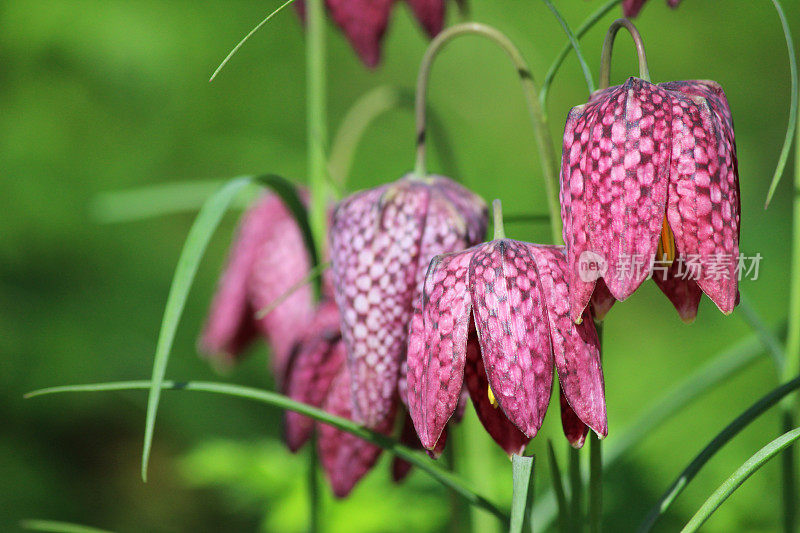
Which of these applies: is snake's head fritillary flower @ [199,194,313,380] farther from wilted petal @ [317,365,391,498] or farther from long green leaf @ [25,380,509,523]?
long green leaf @ [25,380,509,523]

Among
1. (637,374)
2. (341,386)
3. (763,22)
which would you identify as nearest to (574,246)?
(341,386)

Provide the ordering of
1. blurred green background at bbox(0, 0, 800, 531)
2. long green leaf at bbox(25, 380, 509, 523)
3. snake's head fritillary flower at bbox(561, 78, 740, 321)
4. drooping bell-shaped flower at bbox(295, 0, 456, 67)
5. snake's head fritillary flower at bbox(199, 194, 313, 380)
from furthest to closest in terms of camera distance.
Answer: blurred green background at bbox(0, 0, 800, 531) → snake's head fritillary flower at bbox(199, 194, 313, 380) → drooping bell-shaped flower at bbox(295, 0, 456, 67) → long green leaf at bbox(25, 380, 509, 523) → snake's head fritillary flower at bbox(561, 78, 740, 321)

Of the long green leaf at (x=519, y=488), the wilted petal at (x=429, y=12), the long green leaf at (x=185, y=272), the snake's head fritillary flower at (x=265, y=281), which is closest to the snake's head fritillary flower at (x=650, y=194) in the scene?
the long green leaf at (x=519, y=488)

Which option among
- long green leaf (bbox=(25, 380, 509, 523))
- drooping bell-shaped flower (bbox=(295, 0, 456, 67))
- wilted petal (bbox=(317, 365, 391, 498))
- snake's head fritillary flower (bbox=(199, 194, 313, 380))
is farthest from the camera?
snake's head fritillary flower (bbox=(199, 194, 313, 380))

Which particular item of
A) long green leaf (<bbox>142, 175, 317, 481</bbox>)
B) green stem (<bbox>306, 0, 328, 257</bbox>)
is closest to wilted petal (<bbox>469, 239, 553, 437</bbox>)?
long green leaf (<bbox>142, 175, 317, 481</bbox>)

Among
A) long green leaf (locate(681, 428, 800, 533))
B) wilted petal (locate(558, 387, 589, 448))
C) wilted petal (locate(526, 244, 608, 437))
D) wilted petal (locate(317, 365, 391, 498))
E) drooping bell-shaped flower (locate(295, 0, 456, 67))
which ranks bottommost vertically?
wilted petal (locate(317, 365, 391, 498))

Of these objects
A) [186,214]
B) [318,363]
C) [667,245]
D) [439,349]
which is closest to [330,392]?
[318,363]
